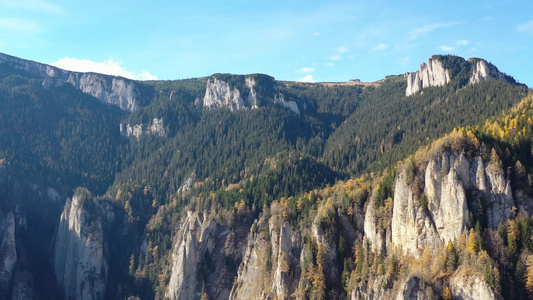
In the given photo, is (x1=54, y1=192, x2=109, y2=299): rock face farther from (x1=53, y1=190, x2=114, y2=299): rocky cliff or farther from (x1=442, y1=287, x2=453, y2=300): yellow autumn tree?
(x1=442, y1=287, x2=453, y2=300): yellow autumn tree

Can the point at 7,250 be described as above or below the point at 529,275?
below

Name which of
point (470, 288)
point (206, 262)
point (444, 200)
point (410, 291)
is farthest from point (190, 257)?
point (470, 288)

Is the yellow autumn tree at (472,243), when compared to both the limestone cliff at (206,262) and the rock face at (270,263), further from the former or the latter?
the limestone cliff at (206,262)

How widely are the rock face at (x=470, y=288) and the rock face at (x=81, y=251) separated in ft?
366

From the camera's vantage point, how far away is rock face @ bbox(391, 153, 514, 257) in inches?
3738

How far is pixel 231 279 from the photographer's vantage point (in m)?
140

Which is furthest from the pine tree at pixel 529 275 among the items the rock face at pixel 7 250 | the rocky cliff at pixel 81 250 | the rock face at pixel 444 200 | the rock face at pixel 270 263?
the rock face at pixel 7 250

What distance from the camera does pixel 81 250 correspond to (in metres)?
168

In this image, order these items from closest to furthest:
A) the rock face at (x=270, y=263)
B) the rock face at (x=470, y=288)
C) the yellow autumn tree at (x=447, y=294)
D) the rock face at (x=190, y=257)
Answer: the rock face at (x=470, y=288)
the yellow autumn tree at (x=447, y=294)
the rock face at (x=270, y=263)
the rock face at (x=190, y=257)

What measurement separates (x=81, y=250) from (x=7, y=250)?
827 inches

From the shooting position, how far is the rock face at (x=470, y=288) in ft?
275

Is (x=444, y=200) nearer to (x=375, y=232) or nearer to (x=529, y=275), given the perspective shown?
(x=375, y=232)

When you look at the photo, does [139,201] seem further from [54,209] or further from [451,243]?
[451,243]

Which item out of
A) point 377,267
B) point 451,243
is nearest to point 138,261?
point 377,267
